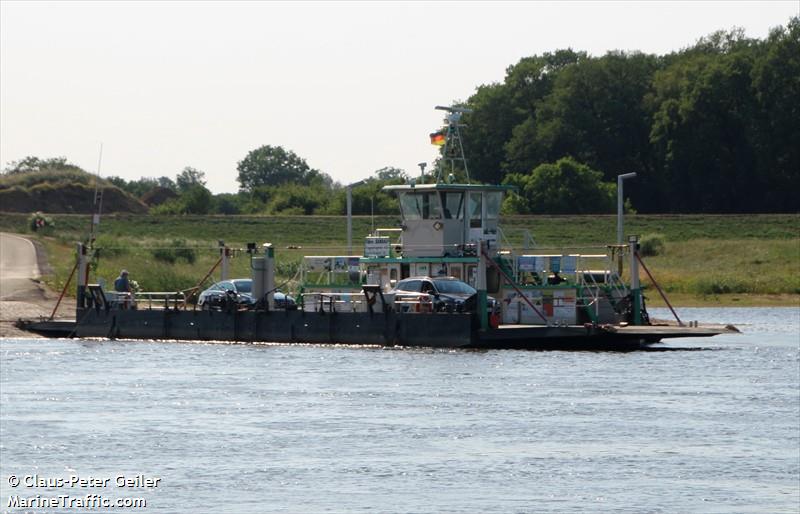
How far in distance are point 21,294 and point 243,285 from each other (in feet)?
42.7

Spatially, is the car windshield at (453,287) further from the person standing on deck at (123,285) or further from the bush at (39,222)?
the bush at (39,222)

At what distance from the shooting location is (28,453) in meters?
32.7

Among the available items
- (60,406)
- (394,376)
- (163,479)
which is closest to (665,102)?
(394,376)

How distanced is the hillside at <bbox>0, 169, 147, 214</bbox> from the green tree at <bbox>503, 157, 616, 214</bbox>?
26.8 metres

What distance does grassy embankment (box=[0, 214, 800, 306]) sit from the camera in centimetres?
8000

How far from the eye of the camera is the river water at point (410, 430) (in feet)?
95.6

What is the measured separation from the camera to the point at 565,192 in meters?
112

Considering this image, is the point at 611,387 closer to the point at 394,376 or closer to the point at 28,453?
the point at 394,376

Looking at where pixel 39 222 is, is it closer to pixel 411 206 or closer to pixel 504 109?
pixel 411 206

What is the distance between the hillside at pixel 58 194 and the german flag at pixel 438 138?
57.0 metres

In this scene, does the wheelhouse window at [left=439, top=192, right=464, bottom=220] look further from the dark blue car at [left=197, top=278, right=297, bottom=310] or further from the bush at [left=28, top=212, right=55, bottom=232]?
the bush at [left=28, top=212, right=55, bottom=232]

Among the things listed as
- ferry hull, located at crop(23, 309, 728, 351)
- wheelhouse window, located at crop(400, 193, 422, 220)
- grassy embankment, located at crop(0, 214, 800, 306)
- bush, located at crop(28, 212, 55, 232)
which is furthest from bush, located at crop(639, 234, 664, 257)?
ferry hull, located at crop(23, 309, 728, 351)

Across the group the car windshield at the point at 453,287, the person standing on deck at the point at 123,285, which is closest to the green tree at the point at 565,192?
the person standing on deck at the point at 123,285

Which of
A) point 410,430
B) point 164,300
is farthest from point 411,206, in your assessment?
point 410,430
